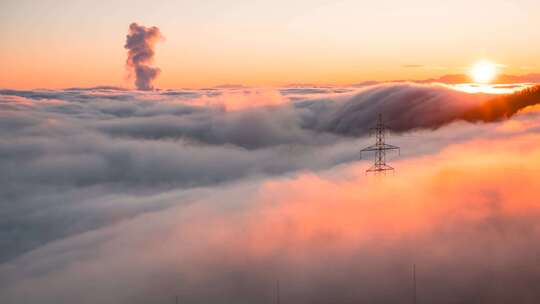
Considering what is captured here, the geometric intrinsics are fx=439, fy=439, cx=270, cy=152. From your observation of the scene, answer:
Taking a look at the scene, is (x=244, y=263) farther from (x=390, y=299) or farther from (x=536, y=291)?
(x=536, y=291)

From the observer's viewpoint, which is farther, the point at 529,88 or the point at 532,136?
the point at 532,136

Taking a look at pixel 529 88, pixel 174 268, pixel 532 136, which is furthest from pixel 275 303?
pixel 532 136

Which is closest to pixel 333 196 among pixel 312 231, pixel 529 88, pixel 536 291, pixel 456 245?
pixel 312 231

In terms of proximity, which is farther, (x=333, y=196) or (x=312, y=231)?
(x=333, y=196)

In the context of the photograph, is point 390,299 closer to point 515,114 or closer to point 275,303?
point 275,303

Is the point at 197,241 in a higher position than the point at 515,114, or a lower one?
lower

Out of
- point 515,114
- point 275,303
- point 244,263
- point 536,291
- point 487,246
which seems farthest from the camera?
point 515,114

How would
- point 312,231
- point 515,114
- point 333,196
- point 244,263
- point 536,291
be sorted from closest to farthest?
point 536,291 < point 244,263 < point 312,231 < point 515,114 < point 333,196

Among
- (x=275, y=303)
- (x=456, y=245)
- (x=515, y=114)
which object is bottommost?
(x=275, y=303)

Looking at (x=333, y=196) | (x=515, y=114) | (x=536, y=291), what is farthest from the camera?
(x=333, y=196)
